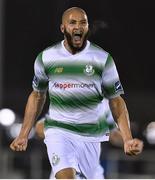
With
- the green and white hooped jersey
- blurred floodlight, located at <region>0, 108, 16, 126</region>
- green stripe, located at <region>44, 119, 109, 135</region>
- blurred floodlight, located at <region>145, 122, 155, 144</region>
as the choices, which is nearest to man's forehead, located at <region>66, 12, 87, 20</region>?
the green and white hooped jersey

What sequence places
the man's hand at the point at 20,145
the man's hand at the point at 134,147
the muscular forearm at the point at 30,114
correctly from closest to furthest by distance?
the man's hand at the point at 134,147, the man's hand at the point at 20,145, the muscular forearm at the point at 30,114

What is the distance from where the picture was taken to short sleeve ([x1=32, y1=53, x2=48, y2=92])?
23.4 feet

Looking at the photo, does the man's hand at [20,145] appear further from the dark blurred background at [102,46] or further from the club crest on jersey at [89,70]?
the dark blurred background at [102,46]

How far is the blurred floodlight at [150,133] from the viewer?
1277 cm

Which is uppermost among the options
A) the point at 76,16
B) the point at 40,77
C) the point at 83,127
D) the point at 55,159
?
the point at 76,16

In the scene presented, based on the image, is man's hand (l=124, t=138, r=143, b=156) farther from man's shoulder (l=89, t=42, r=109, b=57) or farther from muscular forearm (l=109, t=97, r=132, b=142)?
man's shoulder (l=89, t=42, r=109, b=57)

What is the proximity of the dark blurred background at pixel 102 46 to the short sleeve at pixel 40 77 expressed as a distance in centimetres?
78

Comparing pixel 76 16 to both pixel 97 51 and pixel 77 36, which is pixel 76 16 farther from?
pixel 97 51

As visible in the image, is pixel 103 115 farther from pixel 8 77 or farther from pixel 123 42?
pixel 8 77

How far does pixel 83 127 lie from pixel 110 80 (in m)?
0.42

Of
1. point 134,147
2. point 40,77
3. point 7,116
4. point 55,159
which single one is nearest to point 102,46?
point 40,77

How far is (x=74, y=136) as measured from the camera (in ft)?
23.4

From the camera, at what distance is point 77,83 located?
702 cm

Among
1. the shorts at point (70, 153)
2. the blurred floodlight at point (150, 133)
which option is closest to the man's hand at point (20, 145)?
the shorts at point (70, 153)
